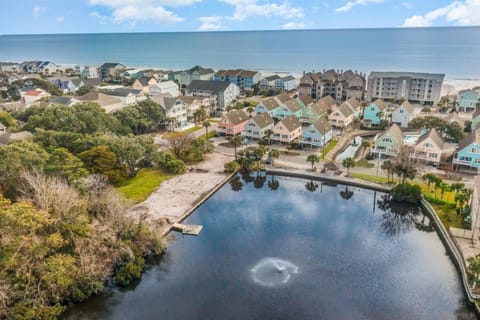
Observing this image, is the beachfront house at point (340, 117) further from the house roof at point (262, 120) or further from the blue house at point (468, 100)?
the blue house at point (468, 100)

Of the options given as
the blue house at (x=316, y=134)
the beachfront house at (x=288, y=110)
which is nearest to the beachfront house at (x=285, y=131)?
the blue house at (x=316, y=134)

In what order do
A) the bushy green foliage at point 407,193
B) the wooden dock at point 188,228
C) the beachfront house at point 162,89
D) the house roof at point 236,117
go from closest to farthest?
the wooden dock at point 188,228, the bushy green foliage at point 407,193, the house roof at point 236,117, the beachfront house at point 162,89

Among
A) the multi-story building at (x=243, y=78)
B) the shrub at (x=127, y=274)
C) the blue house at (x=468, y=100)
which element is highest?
the multi-story building at (x=243, y=78)

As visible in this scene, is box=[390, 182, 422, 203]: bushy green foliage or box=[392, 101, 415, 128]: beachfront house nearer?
box=[390, 182, 422, 203]: bushy green foliage

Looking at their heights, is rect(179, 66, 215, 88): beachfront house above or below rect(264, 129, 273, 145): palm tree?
above

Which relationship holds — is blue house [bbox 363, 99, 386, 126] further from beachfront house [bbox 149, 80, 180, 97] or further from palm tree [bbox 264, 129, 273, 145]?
beachfront house [bbox 149, 80, 180, 97]

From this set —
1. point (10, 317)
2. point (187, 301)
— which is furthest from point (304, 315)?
point (10, 317)

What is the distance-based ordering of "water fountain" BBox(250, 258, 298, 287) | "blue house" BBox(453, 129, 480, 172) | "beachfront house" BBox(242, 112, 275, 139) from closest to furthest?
"water fountain" BBox(250, 258, 298, 287) < "blue house" BBox(453, 129, 480, 172) < "beachfront house" BBox(242, 112, 275, 139)

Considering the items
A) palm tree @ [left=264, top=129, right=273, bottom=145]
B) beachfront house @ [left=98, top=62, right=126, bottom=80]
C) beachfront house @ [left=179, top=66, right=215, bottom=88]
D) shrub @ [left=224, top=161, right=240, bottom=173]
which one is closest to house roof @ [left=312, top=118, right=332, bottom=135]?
palm tree @ [left=264, top=129, right=273, bottom=145]
